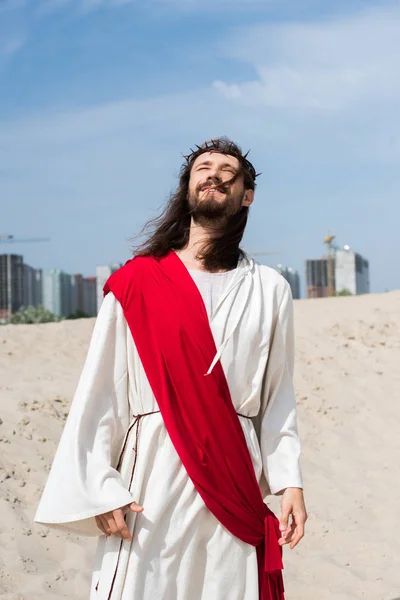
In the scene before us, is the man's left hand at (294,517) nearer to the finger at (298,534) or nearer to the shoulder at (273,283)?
the finger at (298,534)

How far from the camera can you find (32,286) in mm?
57594

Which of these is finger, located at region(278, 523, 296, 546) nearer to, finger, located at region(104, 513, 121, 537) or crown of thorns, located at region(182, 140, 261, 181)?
finger, located at region(104, 513, 121, 537)

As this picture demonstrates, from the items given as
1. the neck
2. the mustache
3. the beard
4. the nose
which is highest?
the nose

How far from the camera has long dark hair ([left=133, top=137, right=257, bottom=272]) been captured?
2.71 meters

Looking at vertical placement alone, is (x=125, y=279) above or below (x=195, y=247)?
below

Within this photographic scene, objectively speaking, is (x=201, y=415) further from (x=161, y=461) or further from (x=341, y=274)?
(x=341, y=274)

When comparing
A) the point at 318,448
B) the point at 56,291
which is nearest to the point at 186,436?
the point at 318,448

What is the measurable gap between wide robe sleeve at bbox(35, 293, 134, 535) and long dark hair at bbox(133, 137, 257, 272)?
0.98ft

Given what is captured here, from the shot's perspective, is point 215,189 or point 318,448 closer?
point 215,189

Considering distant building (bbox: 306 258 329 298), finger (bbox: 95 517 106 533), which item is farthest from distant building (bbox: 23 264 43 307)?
finger (bbox: 95 517 106 533)

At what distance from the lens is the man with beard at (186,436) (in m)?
2.36

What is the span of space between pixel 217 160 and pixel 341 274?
5138 centimetres

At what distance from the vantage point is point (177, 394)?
2428 millimetres

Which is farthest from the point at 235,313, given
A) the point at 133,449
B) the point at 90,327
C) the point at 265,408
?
the point at 90,327
